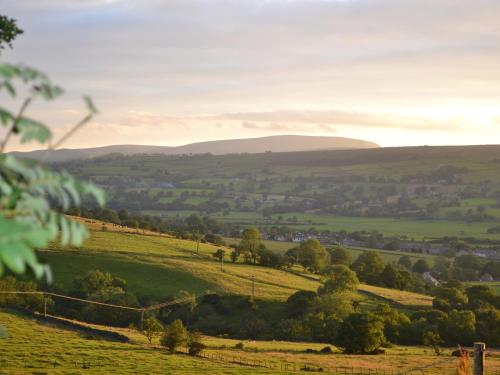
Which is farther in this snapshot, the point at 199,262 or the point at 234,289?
the point at 199,262

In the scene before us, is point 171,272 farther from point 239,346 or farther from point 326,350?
point 326,350

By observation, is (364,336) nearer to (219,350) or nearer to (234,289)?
(219,350)

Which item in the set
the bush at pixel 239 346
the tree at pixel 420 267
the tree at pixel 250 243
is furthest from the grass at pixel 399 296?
the bush at pixel 239 346

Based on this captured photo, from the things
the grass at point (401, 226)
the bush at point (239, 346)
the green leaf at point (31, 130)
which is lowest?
the bush at point (239, 346)

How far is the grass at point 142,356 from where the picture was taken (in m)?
41.5

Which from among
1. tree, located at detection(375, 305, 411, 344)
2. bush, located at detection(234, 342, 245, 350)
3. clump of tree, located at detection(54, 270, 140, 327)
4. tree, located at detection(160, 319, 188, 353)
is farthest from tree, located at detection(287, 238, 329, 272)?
tree, located at detection(160, 319, 188, 353)

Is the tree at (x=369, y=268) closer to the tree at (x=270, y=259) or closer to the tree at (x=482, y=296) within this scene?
the tree at (x=270, y=259)

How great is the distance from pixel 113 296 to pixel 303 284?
27526 millimetres

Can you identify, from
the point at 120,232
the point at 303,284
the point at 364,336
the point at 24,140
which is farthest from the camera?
the point at 120,232

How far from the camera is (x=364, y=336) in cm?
5962

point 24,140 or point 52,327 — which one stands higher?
point 24,140

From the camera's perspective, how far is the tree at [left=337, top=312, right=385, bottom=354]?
59.4 meters

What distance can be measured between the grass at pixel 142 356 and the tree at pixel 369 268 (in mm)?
39064

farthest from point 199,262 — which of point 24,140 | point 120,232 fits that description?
point 24,140
